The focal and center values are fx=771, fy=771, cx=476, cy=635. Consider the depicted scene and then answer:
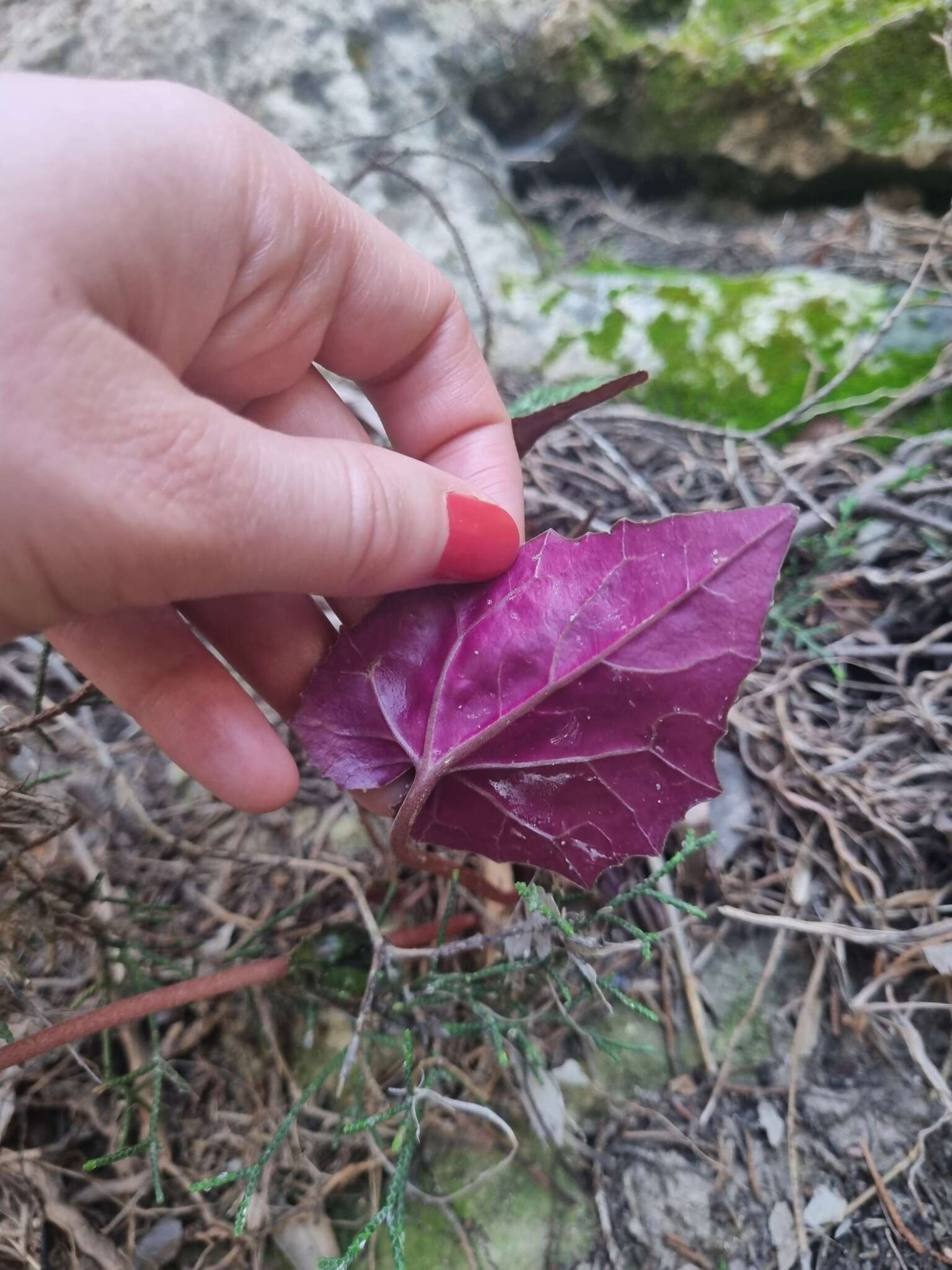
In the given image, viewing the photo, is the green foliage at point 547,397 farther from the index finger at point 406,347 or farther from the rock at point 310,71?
the rock at point 310,71

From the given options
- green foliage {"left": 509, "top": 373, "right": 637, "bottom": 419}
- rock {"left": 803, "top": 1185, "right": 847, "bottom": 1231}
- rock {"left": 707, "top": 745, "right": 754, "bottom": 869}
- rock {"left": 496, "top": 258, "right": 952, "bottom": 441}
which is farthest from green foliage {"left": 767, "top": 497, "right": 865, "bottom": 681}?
rock {"left": 803, "top": 1185, "right": 847, "bottom": 1231}

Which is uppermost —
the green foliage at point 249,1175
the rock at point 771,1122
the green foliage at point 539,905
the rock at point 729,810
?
the green foliage at point 539,905

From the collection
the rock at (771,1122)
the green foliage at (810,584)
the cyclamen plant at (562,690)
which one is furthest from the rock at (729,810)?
the cyclamen plant at (562,690)

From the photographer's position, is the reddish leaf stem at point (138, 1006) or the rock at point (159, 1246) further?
the rock at point (159, 1246)

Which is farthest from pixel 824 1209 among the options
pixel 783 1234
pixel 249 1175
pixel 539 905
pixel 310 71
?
pixel 310 71

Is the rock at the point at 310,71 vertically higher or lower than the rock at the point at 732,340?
higher
